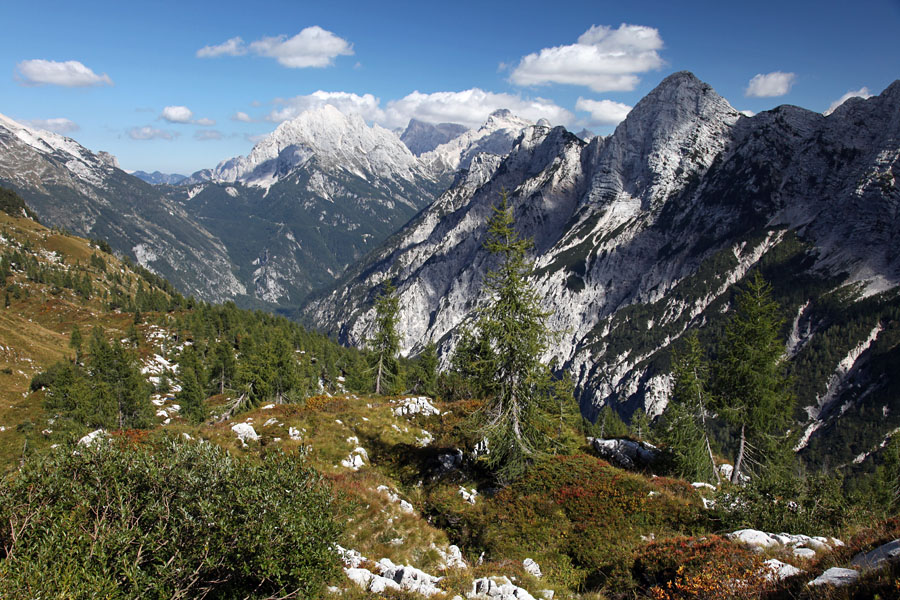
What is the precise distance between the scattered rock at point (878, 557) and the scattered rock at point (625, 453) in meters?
21.2

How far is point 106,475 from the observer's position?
11898mm

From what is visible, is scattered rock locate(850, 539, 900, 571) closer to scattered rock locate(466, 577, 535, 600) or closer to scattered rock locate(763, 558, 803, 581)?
scattered rock locate(763, 558, 803, 581)

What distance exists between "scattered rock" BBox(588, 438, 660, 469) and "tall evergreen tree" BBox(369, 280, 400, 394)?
28.8 meters

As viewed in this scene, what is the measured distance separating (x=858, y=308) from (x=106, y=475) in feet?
770

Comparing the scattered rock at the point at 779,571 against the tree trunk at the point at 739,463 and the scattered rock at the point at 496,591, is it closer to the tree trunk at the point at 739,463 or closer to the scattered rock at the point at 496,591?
the scattered rock at the point at 496,591

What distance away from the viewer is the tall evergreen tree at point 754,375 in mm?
29531

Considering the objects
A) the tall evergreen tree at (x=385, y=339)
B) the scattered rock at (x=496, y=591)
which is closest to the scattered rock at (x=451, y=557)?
the scattered rock at (x=496, y=591)

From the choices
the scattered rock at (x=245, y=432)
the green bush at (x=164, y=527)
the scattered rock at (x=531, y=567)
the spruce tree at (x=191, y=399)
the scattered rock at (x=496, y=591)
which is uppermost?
the green bush at (x=164, y=527)

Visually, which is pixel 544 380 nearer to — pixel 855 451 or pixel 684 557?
pixel 684 557

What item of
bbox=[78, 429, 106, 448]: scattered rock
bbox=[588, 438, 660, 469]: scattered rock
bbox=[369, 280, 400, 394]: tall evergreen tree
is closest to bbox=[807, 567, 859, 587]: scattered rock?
bbox=[78, 429, 106, 448]: scattered rock

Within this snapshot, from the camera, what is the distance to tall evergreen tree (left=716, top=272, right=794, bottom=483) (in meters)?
29.5

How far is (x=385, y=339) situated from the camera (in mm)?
55906

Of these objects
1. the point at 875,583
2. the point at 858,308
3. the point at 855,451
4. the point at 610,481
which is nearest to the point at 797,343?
the point at 858,308

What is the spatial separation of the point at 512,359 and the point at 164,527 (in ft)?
56.2
